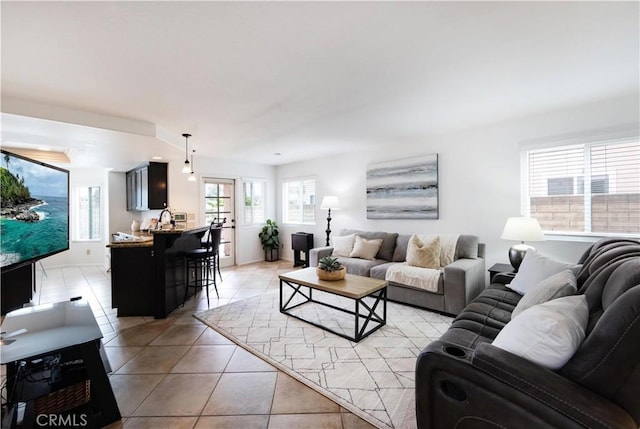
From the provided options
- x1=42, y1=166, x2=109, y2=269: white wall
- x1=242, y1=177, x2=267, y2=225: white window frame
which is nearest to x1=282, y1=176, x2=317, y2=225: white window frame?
x1=242, y1=177, x2=267, y2=225: white window frame

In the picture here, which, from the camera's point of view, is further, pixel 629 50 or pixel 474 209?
pixel 474 209

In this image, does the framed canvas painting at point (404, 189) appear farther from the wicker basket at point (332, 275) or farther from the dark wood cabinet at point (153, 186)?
the dark wood cabinet at point (153, 186)

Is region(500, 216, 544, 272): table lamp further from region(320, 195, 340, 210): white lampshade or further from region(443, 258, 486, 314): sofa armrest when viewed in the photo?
region(320, 195, 340, 210): white lampshade

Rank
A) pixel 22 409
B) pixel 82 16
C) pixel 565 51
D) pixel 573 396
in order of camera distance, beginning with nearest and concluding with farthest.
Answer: pixel 573 396 < pixel 82 16 < pixel 22 409 < pixel 565 51

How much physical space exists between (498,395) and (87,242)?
8087mm

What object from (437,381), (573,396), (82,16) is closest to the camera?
(573,396)

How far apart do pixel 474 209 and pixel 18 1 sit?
4.66 meters

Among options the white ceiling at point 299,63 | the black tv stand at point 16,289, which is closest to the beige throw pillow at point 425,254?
the white ceiling at point 299,63

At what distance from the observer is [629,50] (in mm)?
2025

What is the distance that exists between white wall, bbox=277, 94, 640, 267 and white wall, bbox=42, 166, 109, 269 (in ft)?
19.7

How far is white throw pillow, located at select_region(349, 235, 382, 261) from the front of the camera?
4438mm

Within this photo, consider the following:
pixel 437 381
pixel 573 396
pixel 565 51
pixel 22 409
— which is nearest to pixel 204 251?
pixel 22 409

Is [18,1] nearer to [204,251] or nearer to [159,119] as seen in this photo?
[159,119]

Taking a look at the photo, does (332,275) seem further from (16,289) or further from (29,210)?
(16,289)
